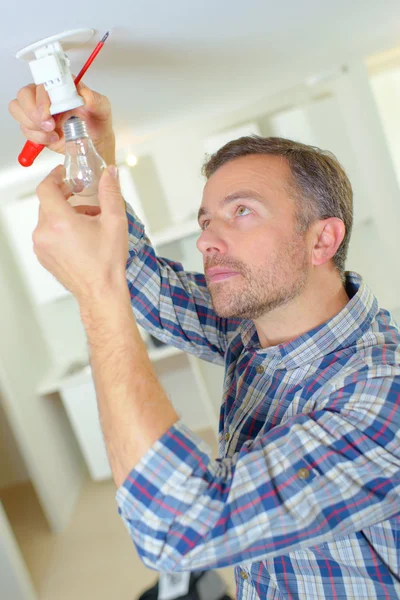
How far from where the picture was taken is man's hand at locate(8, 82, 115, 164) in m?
0.93

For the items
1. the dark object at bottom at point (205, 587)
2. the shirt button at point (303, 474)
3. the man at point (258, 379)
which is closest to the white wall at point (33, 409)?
the dark object at bottom at point (205, 587)

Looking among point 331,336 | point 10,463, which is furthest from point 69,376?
point 331,336

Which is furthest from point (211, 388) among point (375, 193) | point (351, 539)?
point (351, 539)

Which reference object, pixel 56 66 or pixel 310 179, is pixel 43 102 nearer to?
pixel 56 66

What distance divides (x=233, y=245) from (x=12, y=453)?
3.40 metres

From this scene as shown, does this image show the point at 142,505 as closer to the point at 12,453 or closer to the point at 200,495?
the point at 200,495

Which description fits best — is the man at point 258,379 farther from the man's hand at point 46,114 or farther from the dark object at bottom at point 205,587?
the dark object at bottom at point 205,587

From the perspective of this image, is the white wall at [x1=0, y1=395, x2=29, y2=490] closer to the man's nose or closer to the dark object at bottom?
the dark object at bottom

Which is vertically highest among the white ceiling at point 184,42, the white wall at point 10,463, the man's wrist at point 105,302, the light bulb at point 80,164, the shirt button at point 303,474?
the white ceiling at point 184,42

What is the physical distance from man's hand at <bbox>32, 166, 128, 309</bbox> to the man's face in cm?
41

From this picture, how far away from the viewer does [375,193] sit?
3104mm

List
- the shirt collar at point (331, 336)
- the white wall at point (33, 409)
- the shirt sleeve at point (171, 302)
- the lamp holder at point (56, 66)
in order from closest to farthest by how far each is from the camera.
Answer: the lamp holder at point (56, 66) → the shirt collar at point (331, 336) → the shirt sleeve at point (171, 302) → the white wall at point (33, 409)

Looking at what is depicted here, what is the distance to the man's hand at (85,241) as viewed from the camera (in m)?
0.78

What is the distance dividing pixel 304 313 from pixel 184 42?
2.02 ft
